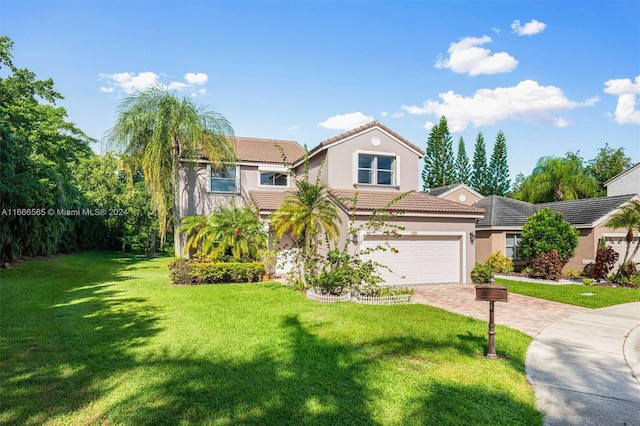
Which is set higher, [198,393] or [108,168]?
[108,168]

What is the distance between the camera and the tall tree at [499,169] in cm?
4547

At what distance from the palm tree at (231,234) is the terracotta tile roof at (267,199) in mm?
704

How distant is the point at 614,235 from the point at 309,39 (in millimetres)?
19268

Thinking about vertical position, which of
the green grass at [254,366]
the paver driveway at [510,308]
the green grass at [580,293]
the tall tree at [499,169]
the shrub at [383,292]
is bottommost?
the green grass at [580,293]

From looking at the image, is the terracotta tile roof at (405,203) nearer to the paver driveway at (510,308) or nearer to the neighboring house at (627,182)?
the paver driveway at (510,308)

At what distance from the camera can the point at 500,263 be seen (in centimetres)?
2025

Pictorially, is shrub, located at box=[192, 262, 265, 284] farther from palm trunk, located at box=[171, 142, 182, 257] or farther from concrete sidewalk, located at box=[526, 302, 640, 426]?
concrete sidewalk, located at box=[526, 302, 640, 426]

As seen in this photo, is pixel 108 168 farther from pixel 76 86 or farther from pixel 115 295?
pixel 115 295

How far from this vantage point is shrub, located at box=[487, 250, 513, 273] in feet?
66.1

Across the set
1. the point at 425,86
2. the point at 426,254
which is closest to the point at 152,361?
the point at 426,254

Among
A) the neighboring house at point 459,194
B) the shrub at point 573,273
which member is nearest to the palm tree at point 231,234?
the neighboring house at point 459,194

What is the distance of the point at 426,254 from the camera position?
1587 cm

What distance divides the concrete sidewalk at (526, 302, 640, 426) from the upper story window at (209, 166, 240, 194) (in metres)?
16.2

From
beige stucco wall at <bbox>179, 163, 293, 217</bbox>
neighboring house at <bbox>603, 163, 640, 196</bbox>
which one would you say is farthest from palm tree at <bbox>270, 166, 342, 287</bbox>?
neighboring house at <bbox>603, 163, 640, 196</bbox>
